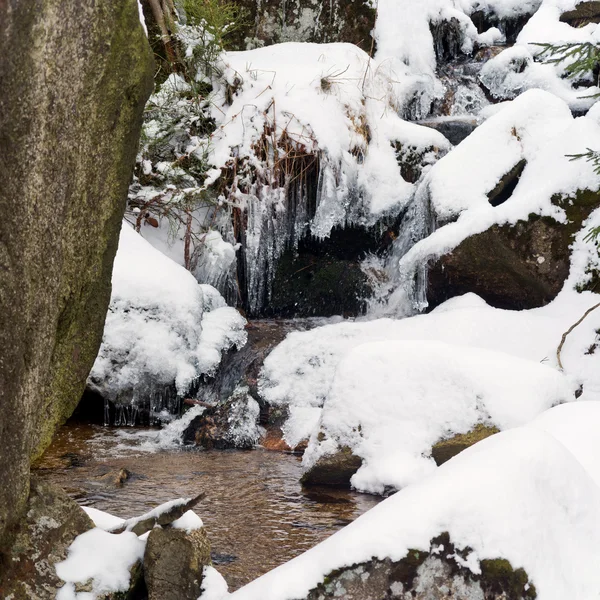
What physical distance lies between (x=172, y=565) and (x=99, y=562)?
229 mm

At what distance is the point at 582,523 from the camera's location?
217 centimetres

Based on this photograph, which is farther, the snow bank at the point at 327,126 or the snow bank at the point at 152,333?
the snow bank at the point at 327,126

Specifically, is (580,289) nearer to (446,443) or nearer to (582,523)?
(446,443)

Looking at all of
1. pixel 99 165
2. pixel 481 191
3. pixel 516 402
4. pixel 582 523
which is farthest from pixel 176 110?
pixel 582 523

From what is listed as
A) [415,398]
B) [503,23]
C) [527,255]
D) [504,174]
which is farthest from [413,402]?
[503,23]

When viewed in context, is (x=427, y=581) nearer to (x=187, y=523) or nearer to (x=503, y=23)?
(x=187, y=523)

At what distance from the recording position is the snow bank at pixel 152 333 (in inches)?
238

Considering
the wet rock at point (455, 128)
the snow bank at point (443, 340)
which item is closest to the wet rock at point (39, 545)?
the snow bank at point (443, 340)

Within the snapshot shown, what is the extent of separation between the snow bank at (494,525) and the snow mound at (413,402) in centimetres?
207

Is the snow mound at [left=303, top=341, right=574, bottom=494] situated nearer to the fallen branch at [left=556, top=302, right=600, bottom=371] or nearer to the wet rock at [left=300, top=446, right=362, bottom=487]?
the wet rock at [left=300, top=446, right=362, bottom=487]

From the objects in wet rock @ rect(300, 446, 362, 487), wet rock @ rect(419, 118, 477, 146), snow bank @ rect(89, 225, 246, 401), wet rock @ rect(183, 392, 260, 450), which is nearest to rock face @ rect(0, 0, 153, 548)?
wet rock @ rect(300, 446, 362, 487)

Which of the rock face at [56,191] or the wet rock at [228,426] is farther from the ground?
the rock face at [56,191]

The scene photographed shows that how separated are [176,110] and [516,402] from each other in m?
5.79

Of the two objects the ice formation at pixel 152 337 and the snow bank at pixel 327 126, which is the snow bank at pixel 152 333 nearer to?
the ice formation at pixel 152 337
